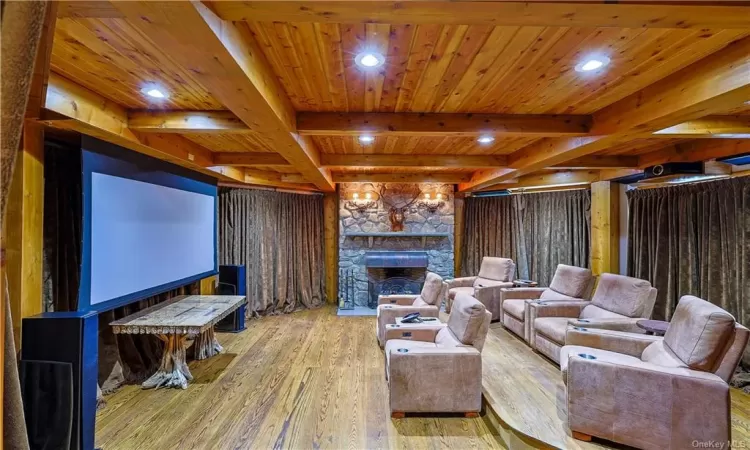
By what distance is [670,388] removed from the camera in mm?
2211

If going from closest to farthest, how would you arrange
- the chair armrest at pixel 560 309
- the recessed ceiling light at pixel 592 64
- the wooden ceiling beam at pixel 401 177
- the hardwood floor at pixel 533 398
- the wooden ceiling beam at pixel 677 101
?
1. the wooden ceiling beam at pixel 677 101
2. the recessed ceiling light at pixel 592 64
3. the hardwood floor at pixel 533 398
4. the chair armrest at pixel 560 309
5. the wooden ceiling beam at pixel 401 177

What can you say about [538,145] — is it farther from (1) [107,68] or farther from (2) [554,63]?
(1) [107,68]

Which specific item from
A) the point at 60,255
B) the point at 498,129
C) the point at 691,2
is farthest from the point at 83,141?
the point at 691,2

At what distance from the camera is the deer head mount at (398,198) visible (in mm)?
6645

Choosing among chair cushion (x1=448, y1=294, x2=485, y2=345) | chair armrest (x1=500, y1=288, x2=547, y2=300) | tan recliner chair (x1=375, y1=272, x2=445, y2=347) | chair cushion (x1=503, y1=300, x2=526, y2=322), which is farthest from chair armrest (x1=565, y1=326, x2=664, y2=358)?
chair armrest (x1=500, y1=288, x2=547, y2=300)

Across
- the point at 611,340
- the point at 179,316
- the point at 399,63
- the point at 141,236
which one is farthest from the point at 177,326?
the point at 611,340

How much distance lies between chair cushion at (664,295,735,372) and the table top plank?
12.1 feet

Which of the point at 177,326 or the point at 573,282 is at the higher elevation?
the point at 573,282

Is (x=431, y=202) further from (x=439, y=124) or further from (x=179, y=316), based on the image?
(x=179, y=316)

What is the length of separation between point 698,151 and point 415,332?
11.5 feet

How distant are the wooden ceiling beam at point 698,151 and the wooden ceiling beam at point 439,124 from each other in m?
1.81

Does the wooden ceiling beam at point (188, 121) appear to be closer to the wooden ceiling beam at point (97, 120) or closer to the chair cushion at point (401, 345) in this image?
→ the wooden ceiling beam at point (97, 120)

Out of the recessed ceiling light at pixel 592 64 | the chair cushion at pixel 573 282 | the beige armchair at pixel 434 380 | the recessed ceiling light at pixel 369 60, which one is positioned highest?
the recessed ceiling light at pixel 369 60

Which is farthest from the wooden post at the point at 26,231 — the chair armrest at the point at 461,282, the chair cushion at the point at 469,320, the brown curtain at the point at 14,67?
the chair armrest at the point at 461,282
